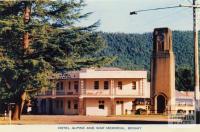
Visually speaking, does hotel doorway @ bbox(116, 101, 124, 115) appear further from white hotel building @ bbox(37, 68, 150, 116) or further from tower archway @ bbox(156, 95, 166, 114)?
tower archway @ bbox(156, 95, 166, 114)

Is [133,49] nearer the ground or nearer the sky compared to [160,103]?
nearer the sky

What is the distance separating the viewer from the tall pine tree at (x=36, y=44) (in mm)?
27203

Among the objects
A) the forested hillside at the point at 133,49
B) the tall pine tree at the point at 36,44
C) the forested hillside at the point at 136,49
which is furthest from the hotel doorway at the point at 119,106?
the forested hillside at the point at 133,49

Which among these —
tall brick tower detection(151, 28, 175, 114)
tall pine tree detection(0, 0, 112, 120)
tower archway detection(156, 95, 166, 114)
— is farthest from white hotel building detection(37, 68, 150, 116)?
tall pine tree detection(0, 0, 112, 120)

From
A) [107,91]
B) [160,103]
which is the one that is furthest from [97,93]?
[160,103]

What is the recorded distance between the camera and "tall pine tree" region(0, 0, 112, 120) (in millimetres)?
27203

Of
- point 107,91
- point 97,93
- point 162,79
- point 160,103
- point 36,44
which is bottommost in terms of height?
point 160,103

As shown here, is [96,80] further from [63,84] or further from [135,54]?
[135,54]

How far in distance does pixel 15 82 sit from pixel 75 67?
12.5ft

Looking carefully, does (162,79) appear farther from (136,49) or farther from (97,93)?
(136,49)

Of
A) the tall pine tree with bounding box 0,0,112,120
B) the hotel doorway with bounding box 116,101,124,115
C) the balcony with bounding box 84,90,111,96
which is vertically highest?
the tall pine tree with bounding box 0,0,112,120

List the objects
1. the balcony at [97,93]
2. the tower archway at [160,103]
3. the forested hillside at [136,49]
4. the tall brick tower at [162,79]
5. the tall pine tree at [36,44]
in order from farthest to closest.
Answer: the forested hillside at [136,49] < the balcony at [97,93] < the tower archway at [160,103] < the tall brick tower at [162,79] < the tall pine tree at [36,44]

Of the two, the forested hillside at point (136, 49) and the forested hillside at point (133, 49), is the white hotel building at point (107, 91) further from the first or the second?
the forested hillside at point (133, 49)

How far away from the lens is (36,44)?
91.6 feet
